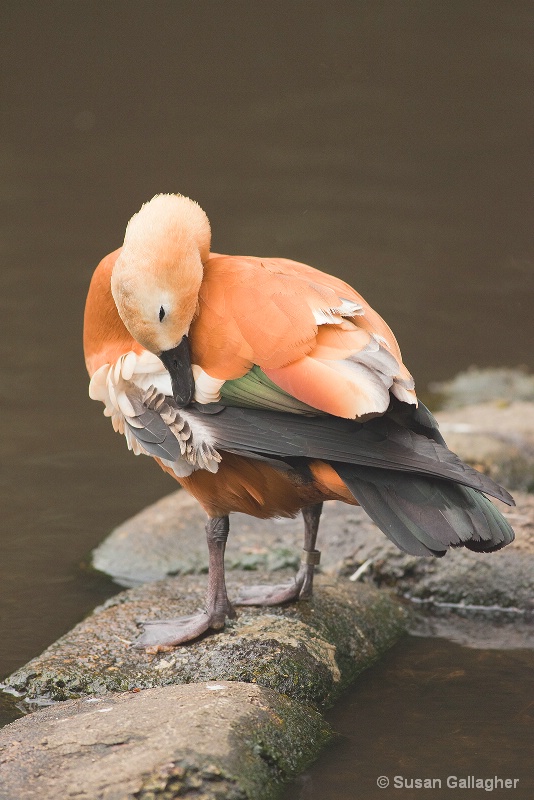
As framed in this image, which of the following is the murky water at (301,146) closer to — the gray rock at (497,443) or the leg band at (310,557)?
the gray rock at (497,443)

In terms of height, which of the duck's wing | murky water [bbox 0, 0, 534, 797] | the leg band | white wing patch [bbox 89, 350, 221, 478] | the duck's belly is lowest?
the leg band

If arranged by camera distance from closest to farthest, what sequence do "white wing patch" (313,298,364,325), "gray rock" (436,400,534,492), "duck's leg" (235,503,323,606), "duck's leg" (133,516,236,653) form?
"white wing patch" (313,298,364,325) → "duck's leg" (133,516,236,653) → "duck's leg" (235,503,323,606) → "gray rock" (436,400,534,492)

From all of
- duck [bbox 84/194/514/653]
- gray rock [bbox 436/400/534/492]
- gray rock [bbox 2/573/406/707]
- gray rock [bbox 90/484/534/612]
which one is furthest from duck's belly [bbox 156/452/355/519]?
gray rock [bbox 436/400/534/492]

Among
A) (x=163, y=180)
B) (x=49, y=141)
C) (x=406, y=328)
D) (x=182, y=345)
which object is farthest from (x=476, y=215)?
(x=182, y=345)

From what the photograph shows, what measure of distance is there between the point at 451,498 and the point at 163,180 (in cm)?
830

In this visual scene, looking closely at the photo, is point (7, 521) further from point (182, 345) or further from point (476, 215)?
point (476, 215)

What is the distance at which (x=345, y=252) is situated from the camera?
11.0 meters

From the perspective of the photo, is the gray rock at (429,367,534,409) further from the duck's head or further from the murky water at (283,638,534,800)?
the duck's head

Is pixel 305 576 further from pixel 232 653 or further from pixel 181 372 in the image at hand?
pixel 181 372

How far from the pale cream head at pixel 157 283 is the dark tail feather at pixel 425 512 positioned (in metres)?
0.77

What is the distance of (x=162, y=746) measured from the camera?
3.04m

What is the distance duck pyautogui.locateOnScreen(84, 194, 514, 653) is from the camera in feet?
11.3

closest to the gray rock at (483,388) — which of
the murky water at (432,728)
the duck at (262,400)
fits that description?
the murky water at (432,728)

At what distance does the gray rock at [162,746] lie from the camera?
292cm
